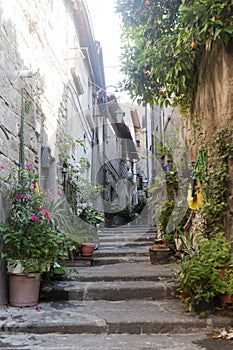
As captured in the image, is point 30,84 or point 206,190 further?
point 30,84

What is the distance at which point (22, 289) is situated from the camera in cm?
359

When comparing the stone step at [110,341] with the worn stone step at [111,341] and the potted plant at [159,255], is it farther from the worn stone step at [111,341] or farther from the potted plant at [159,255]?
the potted plant at [159,255]

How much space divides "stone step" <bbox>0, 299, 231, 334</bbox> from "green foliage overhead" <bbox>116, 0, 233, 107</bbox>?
2826mm

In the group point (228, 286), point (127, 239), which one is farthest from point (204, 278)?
point (127, 239)

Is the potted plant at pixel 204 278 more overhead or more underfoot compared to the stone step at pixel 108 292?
more overhead

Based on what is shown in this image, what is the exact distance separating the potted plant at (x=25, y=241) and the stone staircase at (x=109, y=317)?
27 centimetres

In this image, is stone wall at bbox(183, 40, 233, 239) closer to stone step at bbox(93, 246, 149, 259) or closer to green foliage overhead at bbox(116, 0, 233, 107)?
green foliage overhead at bbox(116, 0, 233, 107)

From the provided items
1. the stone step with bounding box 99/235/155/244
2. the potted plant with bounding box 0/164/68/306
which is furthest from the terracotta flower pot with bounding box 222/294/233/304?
Result: the stone step with bounding box 99/235/155/244

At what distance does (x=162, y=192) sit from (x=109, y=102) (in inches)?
298

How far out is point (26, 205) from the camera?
372 cm

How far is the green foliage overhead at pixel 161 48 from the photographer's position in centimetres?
410

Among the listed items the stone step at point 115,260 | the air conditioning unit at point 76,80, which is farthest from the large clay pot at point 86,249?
the air conditioning unit at point 76,80

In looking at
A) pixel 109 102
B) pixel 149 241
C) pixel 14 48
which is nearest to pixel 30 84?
pixel 14 48

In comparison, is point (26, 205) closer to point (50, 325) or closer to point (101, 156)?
point (50, 325)
